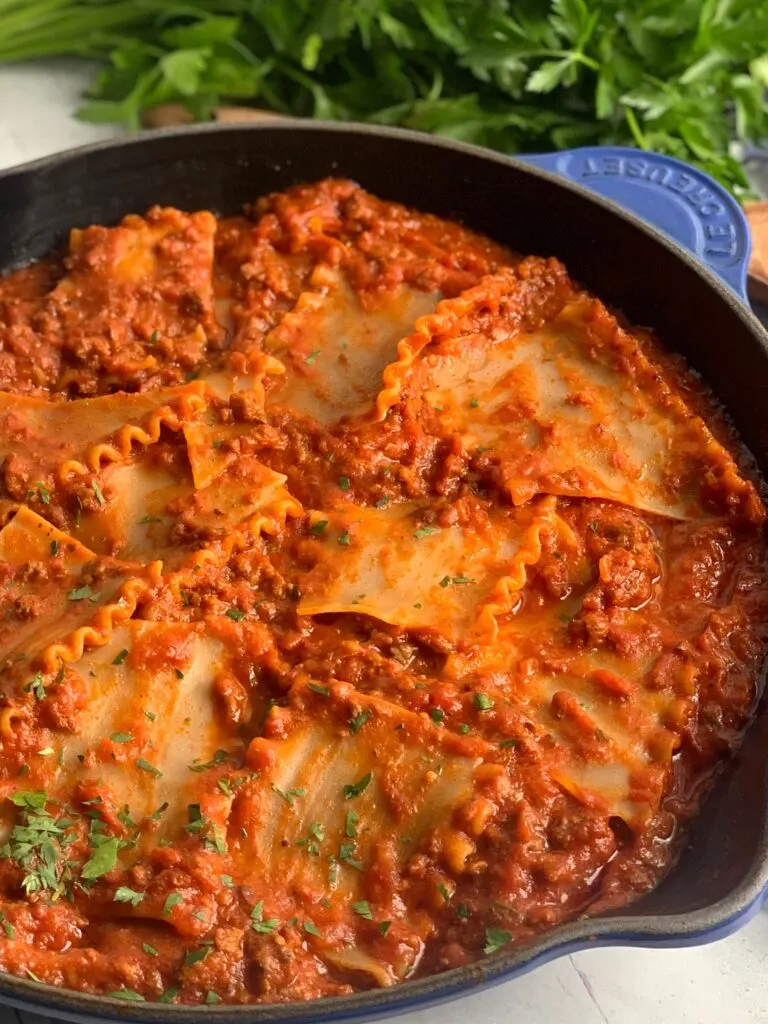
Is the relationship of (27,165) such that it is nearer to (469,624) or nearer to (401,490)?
(401,490)

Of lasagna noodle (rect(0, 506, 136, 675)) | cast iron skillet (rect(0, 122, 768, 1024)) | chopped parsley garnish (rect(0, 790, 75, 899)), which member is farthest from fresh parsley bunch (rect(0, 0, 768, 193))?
chopped parsley garnish (rect(0, 790, 75, 899))

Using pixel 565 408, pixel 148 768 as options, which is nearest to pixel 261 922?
pixel 148 768

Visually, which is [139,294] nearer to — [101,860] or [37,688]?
[37,688]

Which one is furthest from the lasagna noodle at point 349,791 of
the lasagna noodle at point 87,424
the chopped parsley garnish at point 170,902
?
the lasagna noodle at point 87,424

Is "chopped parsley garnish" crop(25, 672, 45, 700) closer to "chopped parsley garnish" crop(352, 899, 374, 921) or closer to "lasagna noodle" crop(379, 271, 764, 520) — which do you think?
"chopped parsley garnish" crop(352, 899, 374, 921)

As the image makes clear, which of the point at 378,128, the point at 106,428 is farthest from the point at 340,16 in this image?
the point at 106,428
